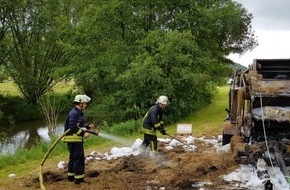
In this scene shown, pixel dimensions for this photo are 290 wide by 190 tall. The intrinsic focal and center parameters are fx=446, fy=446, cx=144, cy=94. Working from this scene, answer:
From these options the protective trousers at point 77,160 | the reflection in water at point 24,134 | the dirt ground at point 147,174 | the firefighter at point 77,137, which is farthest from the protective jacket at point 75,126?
the reflection in water at point 24,134

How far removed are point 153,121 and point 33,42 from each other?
2679 cm

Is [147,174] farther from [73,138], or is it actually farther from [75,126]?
[75,126]

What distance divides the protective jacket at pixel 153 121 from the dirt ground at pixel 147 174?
76cm

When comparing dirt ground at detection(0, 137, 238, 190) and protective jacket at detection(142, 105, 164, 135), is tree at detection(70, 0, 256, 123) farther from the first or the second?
dirt ground at detection(0, 137, 238, 190)

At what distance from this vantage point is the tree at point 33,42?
33844mm

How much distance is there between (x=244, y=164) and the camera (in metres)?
10.5

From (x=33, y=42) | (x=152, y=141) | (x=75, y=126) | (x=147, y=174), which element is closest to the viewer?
(x=75, y=126)

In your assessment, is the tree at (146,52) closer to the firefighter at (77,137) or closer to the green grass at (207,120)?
the green grass at (207,120)

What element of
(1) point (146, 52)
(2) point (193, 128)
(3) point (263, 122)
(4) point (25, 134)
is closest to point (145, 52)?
(1) point (146, 52)

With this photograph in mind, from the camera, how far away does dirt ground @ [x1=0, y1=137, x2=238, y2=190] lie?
9430mm

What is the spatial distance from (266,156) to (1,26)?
2826cm

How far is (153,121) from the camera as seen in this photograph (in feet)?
38.7

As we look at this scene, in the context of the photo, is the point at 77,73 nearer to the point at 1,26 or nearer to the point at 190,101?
the point at 190,101

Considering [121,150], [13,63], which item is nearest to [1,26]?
[13,63]
